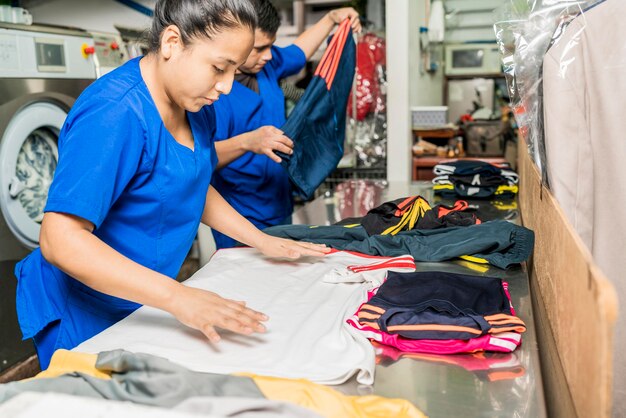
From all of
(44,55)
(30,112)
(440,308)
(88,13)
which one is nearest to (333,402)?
(440,308)

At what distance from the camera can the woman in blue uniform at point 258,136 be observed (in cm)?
181

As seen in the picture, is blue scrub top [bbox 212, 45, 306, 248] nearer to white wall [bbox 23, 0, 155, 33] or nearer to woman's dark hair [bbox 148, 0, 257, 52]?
woman's dark hair [bbox 148, 0, 257, 52]

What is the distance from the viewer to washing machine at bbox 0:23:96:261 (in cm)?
242

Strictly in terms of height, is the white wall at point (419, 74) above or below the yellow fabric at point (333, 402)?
above

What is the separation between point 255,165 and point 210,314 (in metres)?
1.15

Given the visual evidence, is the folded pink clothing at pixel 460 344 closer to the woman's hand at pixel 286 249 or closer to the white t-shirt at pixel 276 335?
the white t-shirt at pixel 276 335

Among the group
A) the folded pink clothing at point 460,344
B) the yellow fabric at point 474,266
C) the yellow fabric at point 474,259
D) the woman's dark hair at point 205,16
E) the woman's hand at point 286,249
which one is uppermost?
the woman's dark hair at point 205,16

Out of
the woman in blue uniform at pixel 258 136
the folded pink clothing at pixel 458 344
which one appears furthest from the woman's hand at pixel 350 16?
the folded pink clothing at pixel 458 344

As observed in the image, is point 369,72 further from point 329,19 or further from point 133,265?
point 133,265

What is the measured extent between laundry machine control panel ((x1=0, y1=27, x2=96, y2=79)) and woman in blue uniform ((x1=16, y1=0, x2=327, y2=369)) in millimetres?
1533

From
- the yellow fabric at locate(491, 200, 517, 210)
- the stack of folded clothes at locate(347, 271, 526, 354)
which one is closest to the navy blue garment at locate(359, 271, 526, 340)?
the stack of folded clothes at locate(347, 271, 526, 354)

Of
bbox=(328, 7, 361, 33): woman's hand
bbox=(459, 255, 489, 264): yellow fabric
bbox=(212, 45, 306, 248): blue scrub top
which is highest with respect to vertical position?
bbox=(328, 7, 361, 33): woman's hand

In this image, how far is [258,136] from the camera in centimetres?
179

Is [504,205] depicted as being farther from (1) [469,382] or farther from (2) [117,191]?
(2) [117,191]
